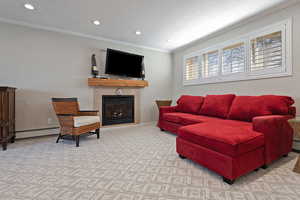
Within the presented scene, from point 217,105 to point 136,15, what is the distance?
7.99ft

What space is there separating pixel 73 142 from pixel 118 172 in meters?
1.55

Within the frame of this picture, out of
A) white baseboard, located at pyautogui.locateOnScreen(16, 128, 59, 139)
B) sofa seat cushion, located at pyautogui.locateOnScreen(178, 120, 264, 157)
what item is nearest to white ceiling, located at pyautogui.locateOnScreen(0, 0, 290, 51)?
sofa seat cushion, located at pyautogui.locateOnScreen(178, 120, 264, 157)

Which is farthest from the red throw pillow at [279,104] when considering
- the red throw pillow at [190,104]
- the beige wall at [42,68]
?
the beige wall at [42,68]

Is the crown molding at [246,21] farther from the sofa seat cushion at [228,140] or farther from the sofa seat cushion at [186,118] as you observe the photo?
Result: the sofa seat cushion at [228,140]

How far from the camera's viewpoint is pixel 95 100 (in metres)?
3.67

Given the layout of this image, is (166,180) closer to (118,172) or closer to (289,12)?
(118,172)

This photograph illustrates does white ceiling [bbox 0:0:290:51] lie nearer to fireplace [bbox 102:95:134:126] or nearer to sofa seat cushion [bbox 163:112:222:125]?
fireplace [bbox 102:95:134:126]

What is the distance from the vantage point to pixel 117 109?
4.03 meters

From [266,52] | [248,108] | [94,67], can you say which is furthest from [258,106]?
[94,67]

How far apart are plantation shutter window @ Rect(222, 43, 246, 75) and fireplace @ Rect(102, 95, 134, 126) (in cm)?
266

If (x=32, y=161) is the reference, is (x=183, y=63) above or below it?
above

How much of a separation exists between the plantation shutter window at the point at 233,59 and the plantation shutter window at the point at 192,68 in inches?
29.6

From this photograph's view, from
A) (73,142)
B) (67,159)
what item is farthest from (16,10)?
(67,159)

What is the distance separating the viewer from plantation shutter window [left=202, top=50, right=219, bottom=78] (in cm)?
351
